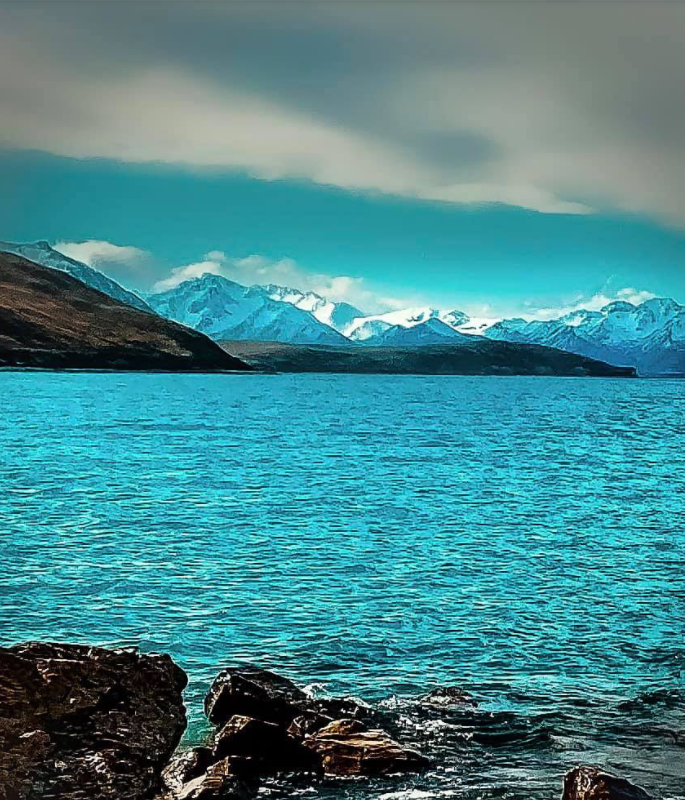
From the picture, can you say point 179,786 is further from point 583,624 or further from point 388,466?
point 388,466

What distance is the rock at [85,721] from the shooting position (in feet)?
47.0

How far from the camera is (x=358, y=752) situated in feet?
54.7

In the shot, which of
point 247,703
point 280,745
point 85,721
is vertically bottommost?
point 280,745

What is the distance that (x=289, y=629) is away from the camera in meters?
25.9

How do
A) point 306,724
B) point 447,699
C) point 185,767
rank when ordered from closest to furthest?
point 185,767
point 306,724
point 447,699

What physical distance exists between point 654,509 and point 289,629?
106 feet

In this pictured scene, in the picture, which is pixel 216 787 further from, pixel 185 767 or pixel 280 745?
pixel 280 745

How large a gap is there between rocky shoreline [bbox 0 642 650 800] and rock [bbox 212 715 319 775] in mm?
18

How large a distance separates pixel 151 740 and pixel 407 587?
16558 mm

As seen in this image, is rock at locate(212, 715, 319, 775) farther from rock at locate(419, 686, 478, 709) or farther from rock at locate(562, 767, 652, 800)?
rock at locate(562, 767, 652, 800)

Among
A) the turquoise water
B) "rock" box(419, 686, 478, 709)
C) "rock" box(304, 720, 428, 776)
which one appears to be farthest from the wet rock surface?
"rock" box(419, 686, 478, 709)

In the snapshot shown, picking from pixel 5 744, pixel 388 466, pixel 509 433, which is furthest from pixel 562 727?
pixel 509 433

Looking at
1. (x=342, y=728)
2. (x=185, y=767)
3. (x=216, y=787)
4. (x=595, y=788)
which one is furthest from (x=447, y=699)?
(x=595, y=788)

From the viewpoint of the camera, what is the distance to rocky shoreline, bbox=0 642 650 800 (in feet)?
47.0
